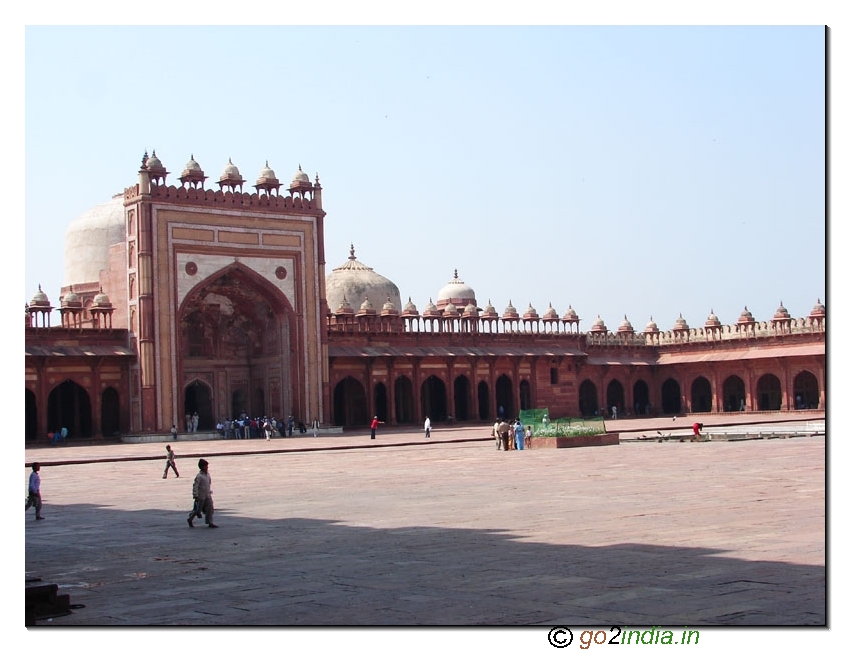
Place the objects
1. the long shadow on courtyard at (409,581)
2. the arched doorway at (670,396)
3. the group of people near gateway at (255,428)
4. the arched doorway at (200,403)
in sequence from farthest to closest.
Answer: the arched doorway at (670,396) < the arched doorway at (200,403) < the group of people near gateway at (255,428) < the long shadow on courtyard at (409,581)

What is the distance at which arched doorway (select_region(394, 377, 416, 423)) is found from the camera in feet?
140

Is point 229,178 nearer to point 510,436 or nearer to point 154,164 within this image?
point 154,164

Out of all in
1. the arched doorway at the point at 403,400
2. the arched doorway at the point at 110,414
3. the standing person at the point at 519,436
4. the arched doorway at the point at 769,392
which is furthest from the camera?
the arched doorway at the point at 769,392

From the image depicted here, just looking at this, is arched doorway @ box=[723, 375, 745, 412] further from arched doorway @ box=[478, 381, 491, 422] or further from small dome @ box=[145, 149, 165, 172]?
small dome @ box=[145, 149, 165, 172]

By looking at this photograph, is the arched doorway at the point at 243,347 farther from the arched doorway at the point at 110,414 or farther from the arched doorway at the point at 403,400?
the arched doorway at the point at 403,400

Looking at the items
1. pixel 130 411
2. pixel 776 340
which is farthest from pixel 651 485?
pixel 776 340

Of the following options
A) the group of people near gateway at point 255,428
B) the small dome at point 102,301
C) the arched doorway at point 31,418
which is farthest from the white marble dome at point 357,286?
the arched doorway at point 31,418

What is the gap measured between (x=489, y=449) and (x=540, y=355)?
19.3m

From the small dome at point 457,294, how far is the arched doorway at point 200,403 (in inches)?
614

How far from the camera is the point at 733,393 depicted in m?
46.2

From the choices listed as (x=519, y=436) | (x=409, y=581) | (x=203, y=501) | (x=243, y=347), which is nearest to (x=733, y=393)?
(x=243, y=347)

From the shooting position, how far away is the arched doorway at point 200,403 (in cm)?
3922

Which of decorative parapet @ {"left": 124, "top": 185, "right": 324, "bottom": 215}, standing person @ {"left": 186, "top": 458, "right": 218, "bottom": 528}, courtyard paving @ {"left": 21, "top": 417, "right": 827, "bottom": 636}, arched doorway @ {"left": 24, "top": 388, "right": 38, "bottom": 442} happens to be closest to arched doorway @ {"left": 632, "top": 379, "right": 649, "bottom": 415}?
decorative parapet @ {"left": 124, "top": 185, "right": 324, "bottom": 215}

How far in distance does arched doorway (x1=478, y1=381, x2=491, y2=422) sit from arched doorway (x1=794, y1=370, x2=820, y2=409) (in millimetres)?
10884
